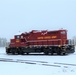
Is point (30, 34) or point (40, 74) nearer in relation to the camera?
point (40, 74)

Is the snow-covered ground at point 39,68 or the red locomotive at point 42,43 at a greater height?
the red locomotive at point 42,43

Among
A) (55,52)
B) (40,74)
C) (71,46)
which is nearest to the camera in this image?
(40,74)

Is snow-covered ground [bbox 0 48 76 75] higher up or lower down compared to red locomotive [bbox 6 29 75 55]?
lower down

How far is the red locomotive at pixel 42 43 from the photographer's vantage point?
29342 mm

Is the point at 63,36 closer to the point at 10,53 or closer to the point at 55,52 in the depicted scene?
the point at 55,52

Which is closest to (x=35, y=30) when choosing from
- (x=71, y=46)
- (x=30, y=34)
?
(x=30, y=34)

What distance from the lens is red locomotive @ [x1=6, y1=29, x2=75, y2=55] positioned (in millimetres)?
29342

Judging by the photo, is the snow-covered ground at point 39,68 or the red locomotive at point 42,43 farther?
the red locomotive at point 42,43

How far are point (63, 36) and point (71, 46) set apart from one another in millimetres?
1645

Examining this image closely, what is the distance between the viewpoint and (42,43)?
101 ft

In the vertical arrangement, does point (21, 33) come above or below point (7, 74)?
above

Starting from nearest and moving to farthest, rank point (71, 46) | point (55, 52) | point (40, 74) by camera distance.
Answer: point (40, 74), point (55, 52), point (71, 46)

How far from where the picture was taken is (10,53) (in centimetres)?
3241

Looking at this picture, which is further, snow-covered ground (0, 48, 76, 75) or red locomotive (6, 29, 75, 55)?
red locomotive (6, 29, 75, 55)
